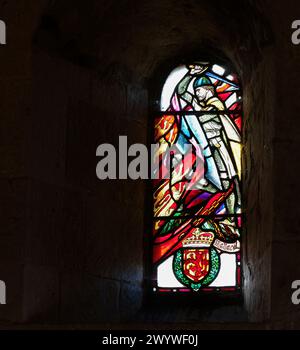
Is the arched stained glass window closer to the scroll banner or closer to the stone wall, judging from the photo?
the scroll banner

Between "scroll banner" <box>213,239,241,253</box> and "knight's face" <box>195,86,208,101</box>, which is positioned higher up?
"knight's face" <box>195,86,208,101</box>

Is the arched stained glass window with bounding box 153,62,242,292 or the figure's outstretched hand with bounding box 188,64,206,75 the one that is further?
the figure's outstretched hand with bounding box 188,64,206,75

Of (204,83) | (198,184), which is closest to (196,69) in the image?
(204,83)

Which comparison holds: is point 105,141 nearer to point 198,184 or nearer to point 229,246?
point 198,184

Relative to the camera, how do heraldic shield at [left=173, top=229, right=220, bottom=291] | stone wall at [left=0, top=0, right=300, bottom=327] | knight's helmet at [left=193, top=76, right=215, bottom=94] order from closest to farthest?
stone wall at [left=0, top=0, right=300, bottom=327], heraldic shield at [left=173, top=229, right=220, bottom=291], knight's helmet at [left=193, top=76, right=215, bottom=94]

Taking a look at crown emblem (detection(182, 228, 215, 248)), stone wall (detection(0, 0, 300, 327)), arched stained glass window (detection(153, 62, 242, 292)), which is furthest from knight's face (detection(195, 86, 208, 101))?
crown emblem (detection(182, 228, 215, 248))

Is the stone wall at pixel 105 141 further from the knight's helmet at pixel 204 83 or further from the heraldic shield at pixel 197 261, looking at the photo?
the knight's helmet at pixel 204 83

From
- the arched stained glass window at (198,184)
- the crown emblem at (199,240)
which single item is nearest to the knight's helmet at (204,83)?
the arched stained glass window at (198,184)

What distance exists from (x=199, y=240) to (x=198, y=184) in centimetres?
30

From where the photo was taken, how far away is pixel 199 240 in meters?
7.38

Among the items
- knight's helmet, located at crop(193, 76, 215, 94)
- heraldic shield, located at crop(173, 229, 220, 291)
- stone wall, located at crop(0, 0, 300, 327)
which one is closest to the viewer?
stone wall, located at crop(0, 0, 300, 327)

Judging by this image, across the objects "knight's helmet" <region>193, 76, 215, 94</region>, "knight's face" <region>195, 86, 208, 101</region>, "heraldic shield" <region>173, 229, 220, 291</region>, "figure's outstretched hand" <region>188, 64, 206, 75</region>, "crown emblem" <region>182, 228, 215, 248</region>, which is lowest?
"heraldic shield" <region>173, 229, 220, 291</region>

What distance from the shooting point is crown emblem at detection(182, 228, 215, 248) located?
24.1 feet
